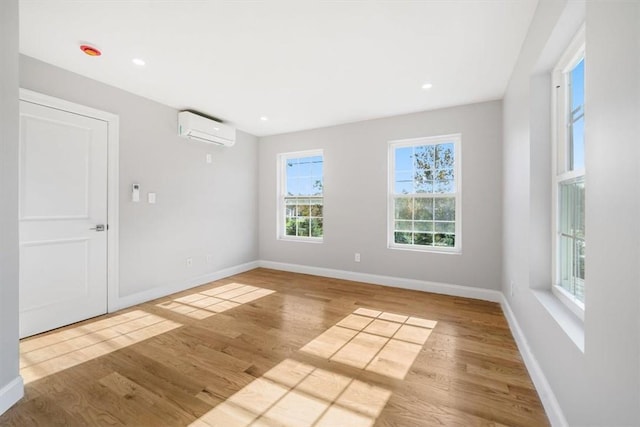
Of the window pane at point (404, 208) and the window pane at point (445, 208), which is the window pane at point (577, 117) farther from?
the window pane at point (404, 208)

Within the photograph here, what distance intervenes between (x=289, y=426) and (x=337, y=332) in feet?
3.87

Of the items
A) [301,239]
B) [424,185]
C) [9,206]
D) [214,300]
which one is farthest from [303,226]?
[9,206]

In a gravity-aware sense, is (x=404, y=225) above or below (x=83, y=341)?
above

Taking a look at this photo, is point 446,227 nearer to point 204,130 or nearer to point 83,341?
point 204,130

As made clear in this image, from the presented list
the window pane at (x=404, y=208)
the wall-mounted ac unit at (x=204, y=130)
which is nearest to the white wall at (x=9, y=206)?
the wall-mounted ac unit at (x=204, y=130)

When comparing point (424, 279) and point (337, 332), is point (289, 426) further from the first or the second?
point (424, 279)

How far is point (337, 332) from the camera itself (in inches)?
102

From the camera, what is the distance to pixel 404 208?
4039mm

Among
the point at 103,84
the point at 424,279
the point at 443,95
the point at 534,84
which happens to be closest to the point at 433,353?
the point at 424,279

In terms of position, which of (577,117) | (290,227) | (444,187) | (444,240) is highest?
(577,117)

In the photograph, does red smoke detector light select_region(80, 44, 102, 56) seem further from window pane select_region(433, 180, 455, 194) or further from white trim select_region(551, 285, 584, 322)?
window pane select_region(433, 180, 455, 194)

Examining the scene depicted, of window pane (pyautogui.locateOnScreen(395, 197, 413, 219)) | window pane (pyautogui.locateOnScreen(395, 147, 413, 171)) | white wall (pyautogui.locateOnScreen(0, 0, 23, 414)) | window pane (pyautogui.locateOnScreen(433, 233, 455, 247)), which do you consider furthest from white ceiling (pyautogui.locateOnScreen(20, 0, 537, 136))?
window pane (pyautogui.locateOnScreen(433, 233, 455, 247))

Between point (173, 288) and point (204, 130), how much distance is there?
2200 mm

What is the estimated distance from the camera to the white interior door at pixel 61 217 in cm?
244
